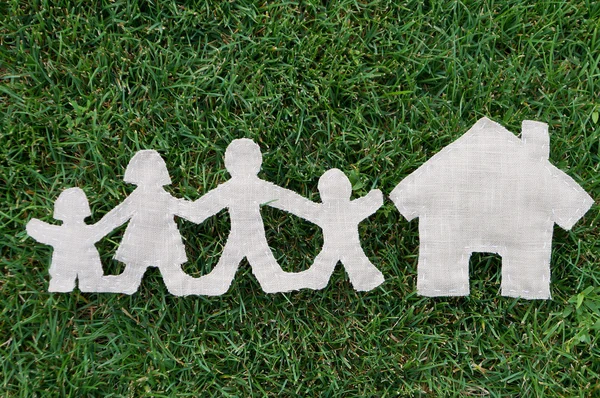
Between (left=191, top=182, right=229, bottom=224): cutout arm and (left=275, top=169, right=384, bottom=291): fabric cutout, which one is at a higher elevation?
(left=191, top=182, right=229, bottom=224): cutout arm

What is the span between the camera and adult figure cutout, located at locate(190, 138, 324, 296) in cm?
136

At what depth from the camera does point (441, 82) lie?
1.45 m

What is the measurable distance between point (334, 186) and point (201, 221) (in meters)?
0.36

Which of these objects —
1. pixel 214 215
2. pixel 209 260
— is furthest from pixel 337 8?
pixel 209 260

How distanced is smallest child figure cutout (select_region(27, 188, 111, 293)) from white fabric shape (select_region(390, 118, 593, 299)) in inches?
32.3

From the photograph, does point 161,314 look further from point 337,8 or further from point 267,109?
point 337,8

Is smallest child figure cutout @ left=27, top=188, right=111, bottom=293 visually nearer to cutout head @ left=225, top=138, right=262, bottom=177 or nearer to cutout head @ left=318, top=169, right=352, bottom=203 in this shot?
cutout head @ left=225, top=138, right=262, bottom=177

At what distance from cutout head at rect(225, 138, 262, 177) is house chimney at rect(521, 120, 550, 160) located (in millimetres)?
Answer: 714

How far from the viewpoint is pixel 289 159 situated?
1.41 m

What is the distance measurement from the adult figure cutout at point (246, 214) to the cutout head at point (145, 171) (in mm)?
123

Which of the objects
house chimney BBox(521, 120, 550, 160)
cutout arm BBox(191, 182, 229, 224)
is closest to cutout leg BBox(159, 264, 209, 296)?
cutout arm BBox(191, 182, 229, 224)

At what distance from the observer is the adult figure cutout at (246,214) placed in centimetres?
136

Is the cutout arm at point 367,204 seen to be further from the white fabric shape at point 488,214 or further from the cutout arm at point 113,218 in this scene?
the cutout arm at point 113,218

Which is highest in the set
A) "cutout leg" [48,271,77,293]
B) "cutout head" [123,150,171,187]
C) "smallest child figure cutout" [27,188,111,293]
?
"cutout head" [123,150,171,187]
